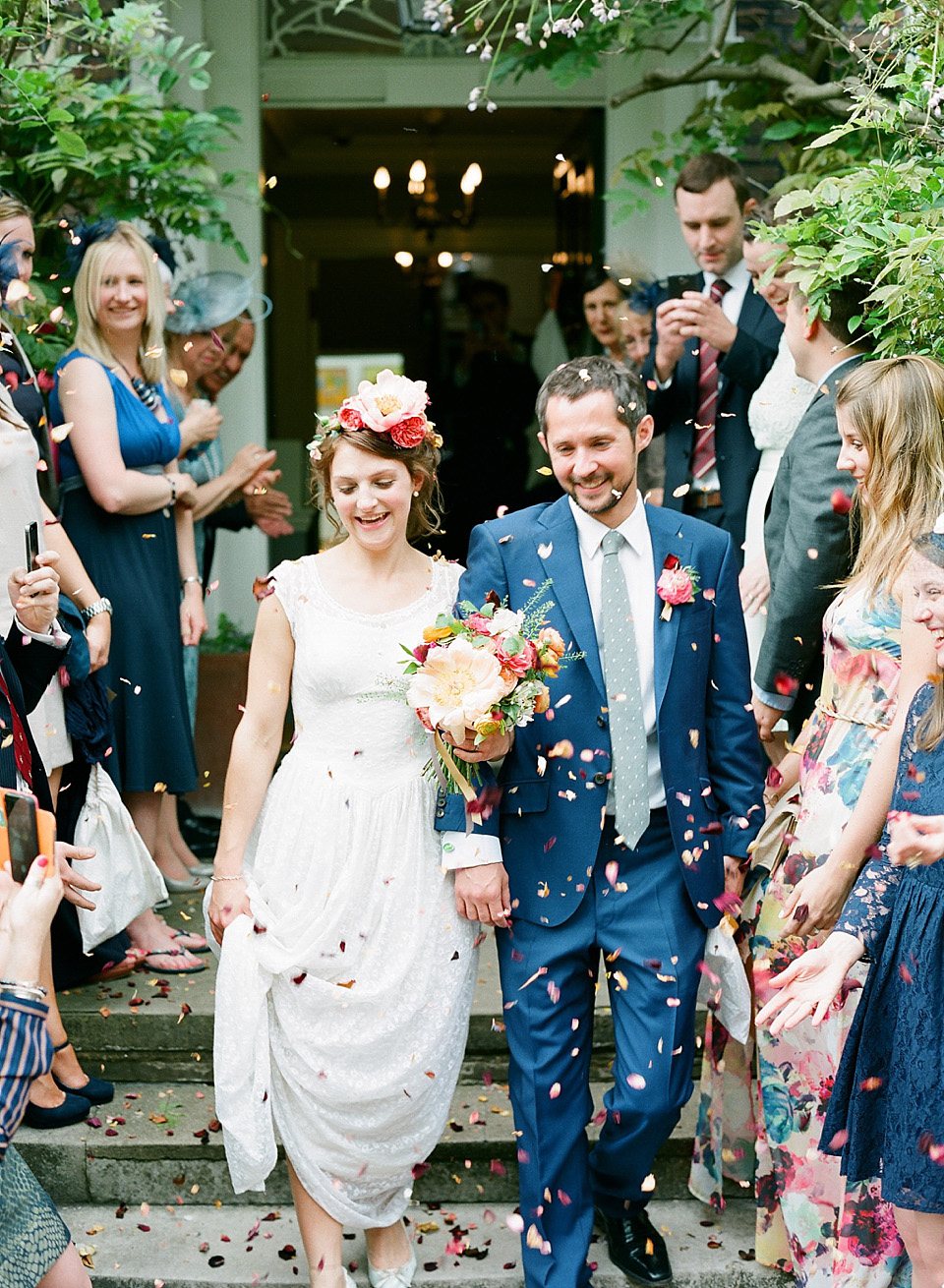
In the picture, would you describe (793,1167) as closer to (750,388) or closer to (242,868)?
(242,868)

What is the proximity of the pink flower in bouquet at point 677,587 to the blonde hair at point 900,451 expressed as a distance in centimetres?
39

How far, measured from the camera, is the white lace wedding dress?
3117 mm

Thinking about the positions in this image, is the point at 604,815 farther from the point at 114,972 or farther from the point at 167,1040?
the point at 114,972

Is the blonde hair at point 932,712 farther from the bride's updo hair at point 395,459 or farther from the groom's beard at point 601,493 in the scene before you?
the bride's updo hair at point 395,459

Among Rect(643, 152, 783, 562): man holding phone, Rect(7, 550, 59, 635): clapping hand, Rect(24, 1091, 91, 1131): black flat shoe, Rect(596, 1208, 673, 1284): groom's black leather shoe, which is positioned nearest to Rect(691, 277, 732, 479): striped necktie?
Rect(643, 152, 783, 562): man holding phone

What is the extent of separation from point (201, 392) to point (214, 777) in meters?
1.59

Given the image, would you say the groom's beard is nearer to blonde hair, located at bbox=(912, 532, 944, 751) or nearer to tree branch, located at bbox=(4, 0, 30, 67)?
blonde hair, located at bbox=(912, 532, 944, 751)

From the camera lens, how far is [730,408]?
4457 mm

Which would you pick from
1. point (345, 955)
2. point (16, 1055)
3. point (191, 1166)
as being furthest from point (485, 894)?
point (191, 1166)

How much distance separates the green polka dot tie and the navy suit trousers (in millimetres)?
70

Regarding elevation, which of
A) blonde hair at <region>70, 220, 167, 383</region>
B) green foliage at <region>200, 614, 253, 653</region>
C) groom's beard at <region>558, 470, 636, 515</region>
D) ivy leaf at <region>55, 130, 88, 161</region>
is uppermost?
ivy leaf at <region>55, 130, 88, 161</region>

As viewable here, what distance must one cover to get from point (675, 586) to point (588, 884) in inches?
27.5

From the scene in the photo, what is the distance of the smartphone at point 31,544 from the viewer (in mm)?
3293

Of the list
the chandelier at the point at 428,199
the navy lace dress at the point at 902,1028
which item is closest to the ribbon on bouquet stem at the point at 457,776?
the navy lace dress at the point at 902,1028
